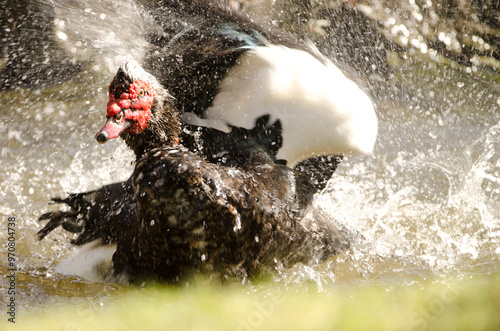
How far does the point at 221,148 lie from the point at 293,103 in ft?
1.36

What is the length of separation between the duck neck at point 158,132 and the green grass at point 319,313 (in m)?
1.86

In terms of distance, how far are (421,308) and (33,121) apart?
514cm

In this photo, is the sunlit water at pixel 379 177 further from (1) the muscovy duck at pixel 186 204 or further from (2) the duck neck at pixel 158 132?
(2) the duck neck at pixel 158 132

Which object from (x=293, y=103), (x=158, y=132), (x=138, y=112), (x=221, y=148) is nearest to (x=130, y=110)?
(x=138, y=112)

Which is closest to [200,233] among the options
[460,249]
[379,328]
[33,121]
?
[460,249]

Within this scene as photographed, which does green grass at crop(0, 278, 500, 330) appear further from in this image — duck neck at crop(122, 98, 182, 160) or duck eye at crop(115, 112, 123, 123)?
duck neck at crop(122, 98, 182, 160)

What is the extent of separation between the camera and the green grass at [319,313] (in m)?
0.43

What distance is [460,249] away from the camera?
8.87ft

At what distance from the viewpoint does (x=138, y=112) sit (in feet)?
7.45

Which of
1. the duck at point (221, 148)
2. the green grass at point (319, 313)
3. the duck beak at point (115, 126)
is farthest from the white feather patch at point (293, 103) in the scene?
the green grass at point (319, 313)

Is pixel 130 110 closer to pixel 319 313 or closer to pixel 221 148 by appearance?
pixel 221 148

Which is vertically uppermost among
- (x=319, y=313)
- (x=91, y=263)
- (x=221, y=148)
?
(x=319, y=313)

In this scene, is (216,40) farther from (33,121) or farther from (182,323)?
(33,121)

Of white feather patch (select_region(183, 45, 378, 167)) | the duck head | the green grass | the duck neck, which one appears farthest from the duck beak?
the green grass
